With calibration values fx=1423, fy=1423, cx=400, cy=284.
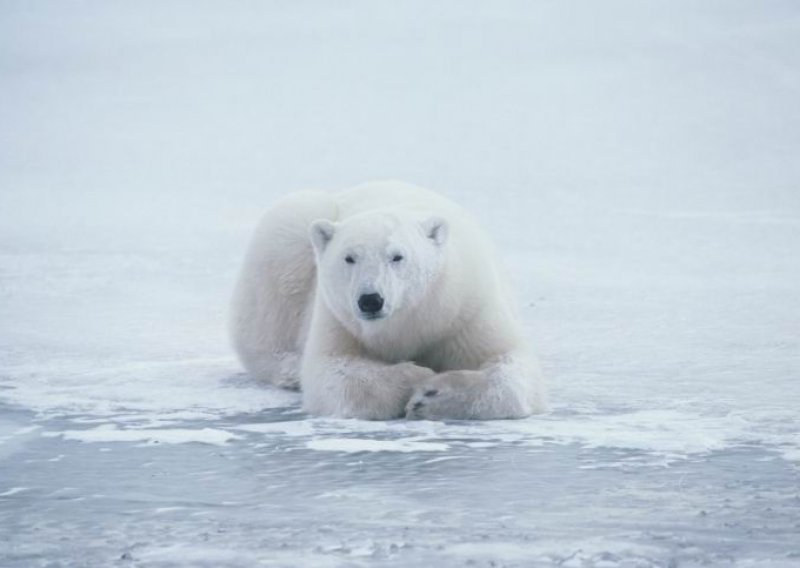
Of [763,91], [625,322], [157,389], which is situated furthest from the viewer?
[763,91]

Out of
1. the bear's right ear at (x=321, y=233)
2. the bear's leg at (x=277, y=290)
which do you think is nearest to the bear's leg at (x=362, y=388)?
the bear's right ear at (x=321, y=233)

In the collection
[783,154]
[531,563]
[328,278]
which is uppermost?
[783,154]

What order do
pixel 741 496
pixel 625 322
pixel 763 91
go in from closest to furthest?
pixel 741 496 < pixel 625 322 < pixel 763 91

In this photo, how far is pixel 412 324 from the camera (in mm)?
4801

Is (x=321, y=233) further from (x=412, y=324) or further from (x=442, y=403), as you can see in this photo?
(x=442, y=403)

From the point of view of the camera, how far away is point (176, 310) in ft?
24.3

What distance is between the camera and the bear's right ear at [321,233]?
4.88 meters

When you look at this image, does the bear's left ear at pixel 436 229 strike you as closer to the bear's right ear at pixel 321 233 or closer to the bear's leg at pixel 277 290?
the bear's right ear at pixel 321 233

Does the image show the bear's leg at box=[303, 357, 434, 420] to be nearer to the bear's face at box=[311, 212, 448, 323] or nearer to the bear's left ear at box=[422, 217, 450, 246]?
the bear's face at box=[311, 212, 448, 323]

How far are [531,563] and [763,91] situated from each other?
13017 millimetres

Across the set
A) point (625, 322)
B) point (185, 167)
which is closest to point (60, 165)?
point (185, 167)

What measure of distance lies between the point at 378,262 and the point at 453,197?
6738mm

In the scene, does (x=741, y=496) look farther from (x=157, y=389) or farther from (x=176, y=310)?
(x=176, y=310)

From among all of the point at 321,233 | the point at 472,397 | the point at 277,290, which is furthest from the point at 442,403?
the point at 277,290
